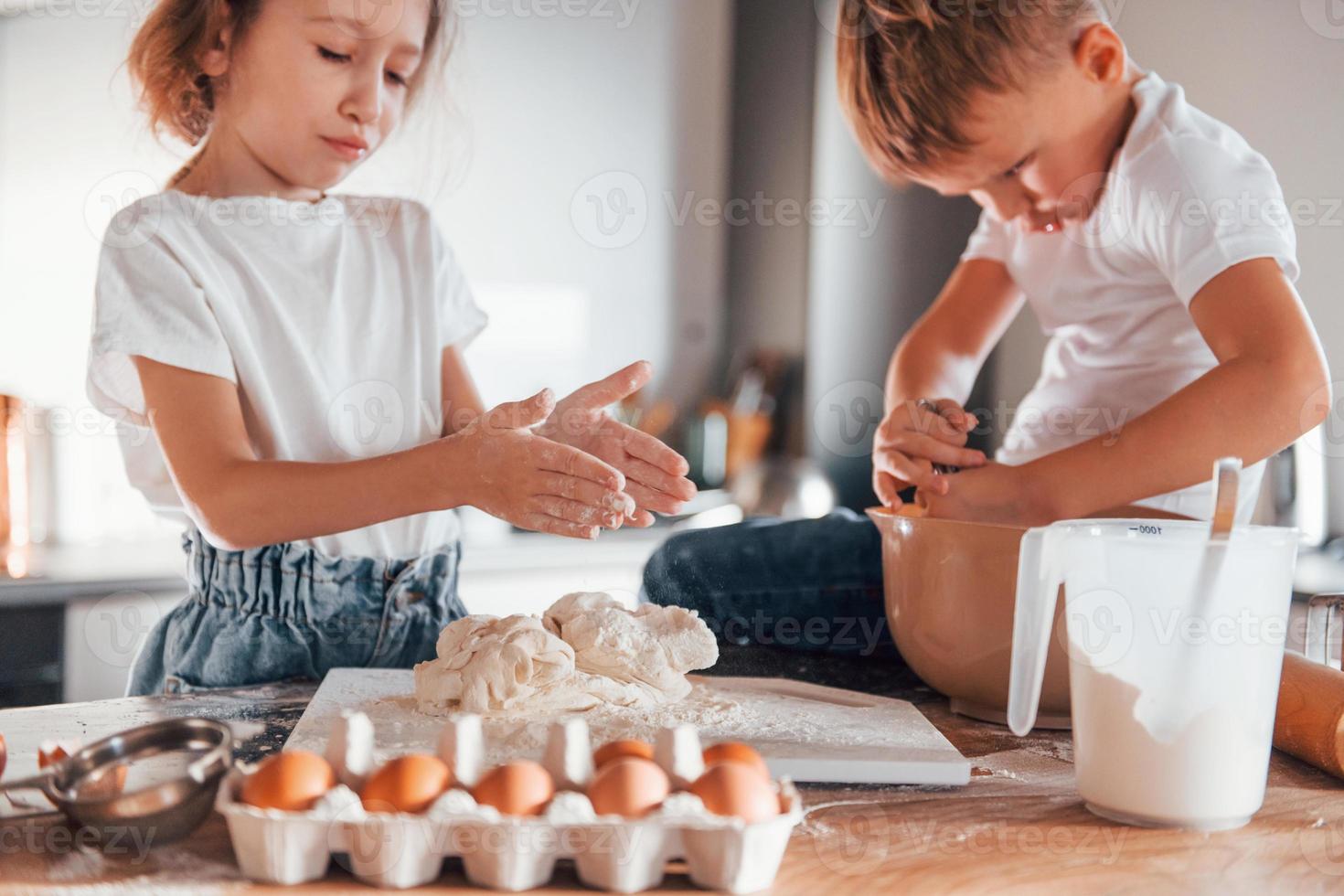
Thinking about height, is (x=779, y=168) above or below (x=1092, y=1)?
above

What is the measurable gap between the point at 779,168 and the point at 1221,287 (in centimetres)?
212

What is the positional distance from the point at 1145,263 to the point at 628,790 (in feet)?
2.46

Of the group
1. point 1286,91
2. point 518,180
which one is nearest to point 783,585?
point 1286,91

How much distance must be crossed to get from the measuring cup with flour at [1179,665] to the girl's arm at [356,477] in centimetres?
32

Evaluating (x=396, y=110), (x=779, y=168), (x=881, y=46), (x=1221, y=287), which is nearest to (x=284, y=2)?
(x=396, y=110)

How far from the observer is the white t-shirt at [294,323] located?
3.26ft

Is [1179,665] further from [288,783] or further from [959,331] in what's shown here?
[959,331]

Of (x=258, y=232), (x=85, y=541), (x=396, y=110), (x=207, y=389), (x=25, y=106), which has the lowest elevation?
(x=85, y=541)

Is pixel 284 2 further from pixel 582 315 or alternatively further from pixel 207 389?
pixel 582 315

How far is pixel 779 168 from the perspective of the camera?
291 cm

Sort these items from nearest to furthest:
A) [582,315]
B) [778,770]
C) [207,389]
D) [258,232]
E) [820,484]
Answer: [778,770] → [207,389] → [258,232] → [820,484] → [582,315]

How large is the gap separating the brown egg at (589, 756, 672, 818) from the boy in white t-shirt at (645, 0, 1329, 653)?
456 mm

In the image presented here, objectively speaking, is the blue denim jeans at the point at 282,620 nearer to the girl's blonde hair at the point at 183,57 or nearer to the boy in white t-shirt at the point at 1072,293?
the boy in white t-shirt at the point at 1072,293

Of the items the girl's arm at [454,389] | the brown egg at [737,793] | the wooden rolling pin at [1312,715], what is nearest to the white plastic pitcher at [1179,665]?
the wooden rolling pin at [1312,715]
